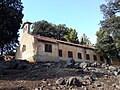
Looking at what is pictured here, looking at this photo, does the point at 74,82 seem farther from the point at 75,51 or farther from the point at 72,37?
the point at 72,37

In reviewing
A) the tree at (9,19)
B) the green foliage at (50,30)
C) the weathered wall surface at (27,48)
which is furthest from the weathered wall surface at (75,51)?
the green foliage at (50,30)

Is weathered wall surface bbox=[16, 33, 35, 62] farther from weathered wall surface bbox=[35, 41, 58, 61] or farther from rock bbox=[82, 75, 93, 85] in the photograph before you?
rock bbox=[82, 75, 93, 85]

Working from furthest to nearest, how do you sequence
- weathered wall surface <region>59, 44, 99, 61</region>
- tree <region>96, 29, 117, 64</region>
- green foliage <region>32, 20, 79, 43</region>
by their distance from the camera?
green foliage <region>32, 20, 79, 43</region>, tree <region>96, 29, 117, 64</region>, weathered wall surface <region>59, 44, 99, 61</region>

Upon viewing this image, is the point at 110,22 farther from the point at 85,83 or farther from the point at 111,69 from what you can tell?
the point at 85,83

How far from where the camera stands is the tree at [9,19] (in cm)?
2918

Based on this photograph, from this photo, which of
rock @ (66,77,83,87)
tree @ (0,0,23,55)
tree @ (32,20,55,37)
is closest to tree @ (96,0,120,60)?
tree @ (0,0,23,55)

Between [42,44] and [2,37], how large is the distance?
390 inches

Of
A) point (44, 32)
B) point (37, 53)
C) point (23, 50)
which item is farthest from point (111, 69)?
point (44, 32)

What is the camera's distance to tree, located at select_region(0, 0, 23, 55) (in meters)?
29.2

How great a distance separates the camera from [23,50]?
42812 millimetres

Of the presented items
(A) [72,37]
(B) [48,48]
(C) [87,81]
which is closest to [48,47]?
(B) [48,48]

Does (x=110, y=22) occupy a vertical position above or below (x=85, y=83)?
above

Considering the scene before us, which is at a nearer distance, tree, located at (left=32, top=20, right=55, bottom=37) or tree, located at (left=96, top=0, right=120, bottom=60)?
tree, located at (left=96, top=0, right=120, bottom=60)

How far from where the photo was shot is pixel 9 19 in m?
29.5
